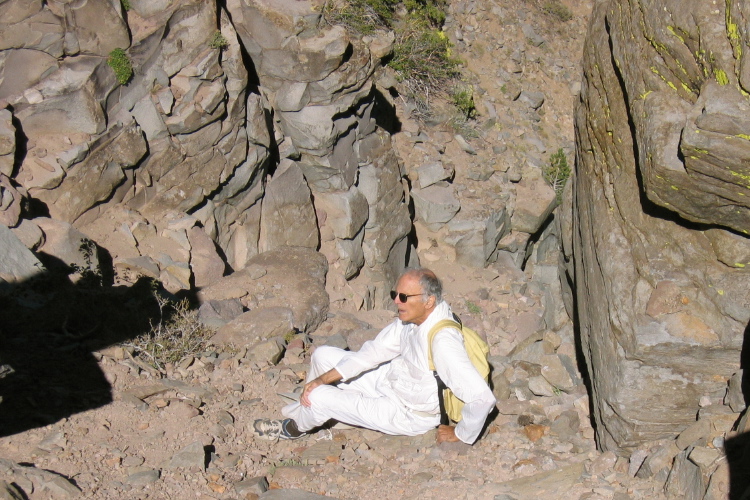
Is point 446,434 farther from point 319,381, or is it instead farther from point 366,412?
point 319,381

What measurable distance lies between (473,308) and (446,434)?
4.89 meters

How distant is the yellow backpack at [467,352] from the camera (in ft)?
13.8

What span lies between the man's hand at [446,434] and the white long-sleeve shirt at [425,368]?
Answer: 108 millimetres

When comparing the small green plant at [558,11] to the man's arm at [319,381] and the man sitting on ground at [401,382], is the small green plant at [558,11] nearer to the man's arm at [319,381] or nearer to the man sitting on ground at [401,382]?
the man sitting on ground at [401,382]

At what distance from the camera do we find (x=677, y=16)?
4.60 metres

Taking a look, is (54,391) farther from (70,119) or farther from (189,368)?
(70,119)

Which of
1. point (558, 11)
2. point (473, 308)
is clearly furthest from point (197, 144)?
point (558, 11)

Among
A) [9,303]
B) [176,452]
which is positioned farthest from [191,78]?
[176,452]

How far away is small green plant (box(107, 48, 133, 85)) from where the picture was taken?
6895mm

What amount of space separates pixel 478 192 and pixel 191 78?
4820 millimetres

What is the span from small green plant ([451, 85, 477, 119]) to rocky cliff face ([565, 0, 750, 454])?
6035 mm

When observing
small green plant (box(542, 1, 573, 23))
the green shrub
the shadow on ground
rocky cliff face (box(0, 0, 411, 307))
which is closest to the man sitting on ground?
the shadow on ground

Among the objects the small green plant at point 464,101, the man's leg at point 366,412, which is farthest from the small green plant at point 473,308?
the man's leg at point 366,412

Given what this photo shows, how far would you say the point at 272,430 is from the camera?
4.77 meters
